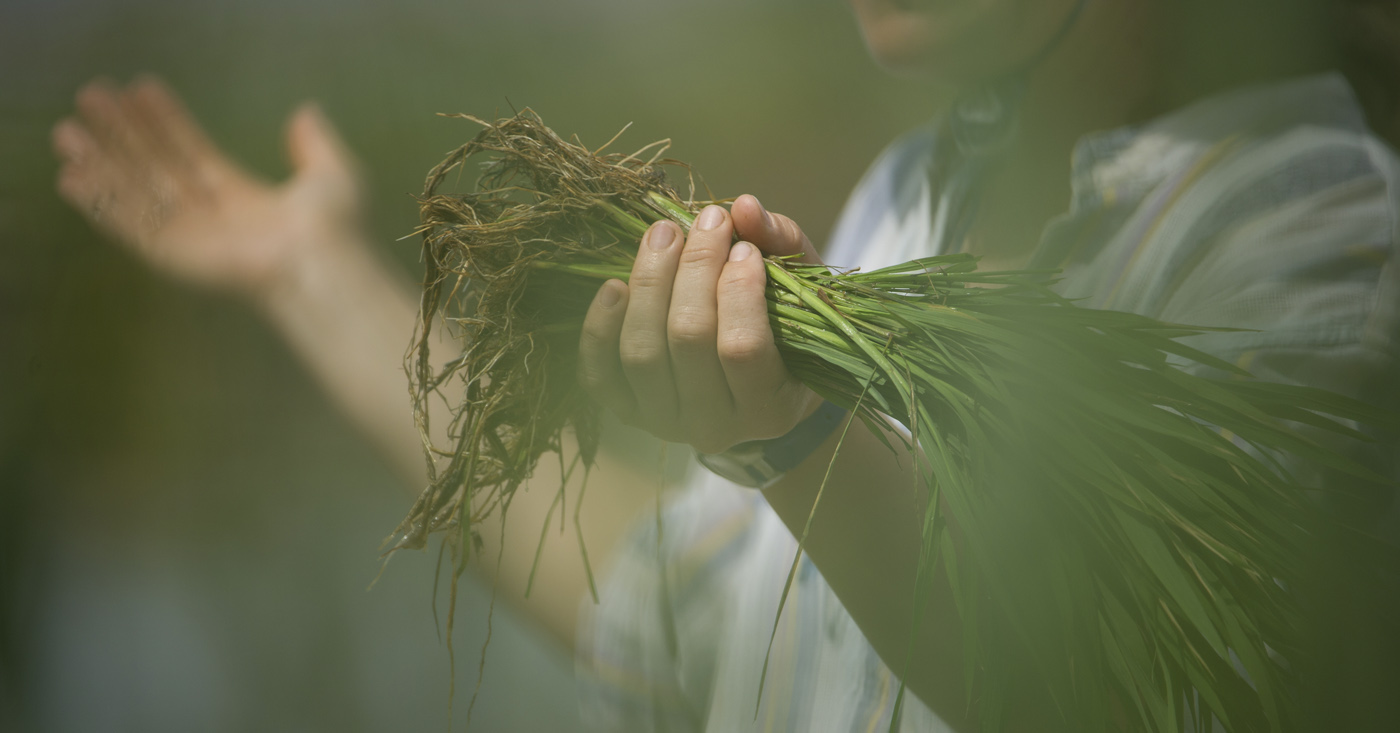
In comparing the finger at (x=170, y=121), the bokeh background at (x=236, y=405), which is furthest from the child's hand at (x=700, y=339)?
the finger at (x=170, y=121)

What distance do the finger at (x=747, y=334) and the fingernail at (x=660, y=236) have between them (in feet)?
0.11

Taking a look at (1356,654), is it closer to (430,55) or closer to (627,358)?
(627,358)

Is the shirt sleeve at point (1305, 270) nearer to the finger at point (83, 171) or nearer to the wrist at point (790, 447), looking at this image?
the wrist at point (790, 447)

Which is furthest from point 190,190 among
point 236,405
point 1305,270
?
point 1305,270

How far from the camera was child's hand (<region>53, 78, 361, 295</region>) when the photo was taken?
1.56 ft

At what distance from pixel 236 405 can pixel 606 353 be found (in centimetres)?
34

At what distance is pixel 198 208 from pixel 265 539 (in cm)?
27

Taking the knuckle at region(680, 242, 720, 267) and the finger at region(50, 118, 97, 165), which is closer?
the knuckle at region(680, 242, 720, 267)

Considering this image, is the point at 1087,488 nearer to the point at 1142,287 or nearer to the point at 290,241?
the point at 1142,287

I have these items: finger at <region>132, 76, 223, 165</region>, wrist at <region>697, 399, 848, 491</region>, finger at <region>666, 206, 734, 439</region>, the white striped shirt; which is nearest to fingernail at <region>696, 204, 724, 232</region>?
finger at <region>666, 206, 734, 439</region>

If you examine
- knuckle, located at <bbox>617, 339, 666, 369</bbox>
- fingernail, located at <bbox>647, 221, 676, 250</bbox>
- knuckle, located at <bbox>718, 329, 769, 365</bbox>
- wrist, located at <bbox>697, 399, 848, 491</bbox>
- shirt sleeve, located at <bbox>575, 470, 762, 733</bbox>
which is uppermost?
fingernail, located at <bbox>647, 221, 676, 250</bbox>

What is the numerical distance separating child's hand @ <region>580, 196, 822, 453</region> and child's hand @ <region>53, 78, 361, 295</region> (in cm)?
26

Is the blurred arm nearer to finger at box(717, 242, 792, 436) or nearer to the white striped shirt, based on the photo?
the white striped shirt

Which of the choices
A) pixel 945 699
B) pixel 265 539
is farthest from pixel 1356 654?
pixel 265 539
